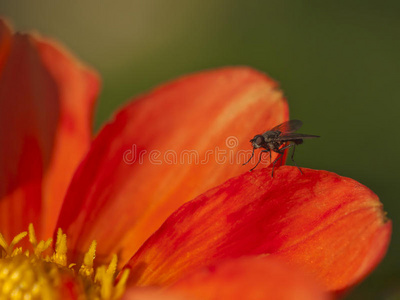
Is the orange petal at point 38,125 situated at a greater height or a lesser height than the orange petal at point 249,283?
greater

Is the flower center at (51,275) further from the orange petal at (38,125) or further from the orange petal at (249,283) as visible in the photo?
the orange petal at (249,283)

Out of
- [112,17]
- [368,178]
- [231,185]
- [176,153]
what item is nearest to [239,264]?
[231,185]

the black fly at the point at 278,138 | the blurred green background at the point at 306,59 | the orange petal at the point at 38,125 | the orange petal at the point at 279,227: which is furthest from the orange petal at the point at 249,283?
the blurred green background at the point at 306,59

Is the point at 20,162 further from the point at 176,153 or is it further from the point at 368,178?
the point at 368,178

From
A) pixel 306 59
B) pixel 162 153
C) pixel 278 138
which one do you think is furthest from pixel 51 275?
pixel 306 59

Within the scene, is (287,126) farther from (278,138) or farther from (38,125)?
(38,125)
